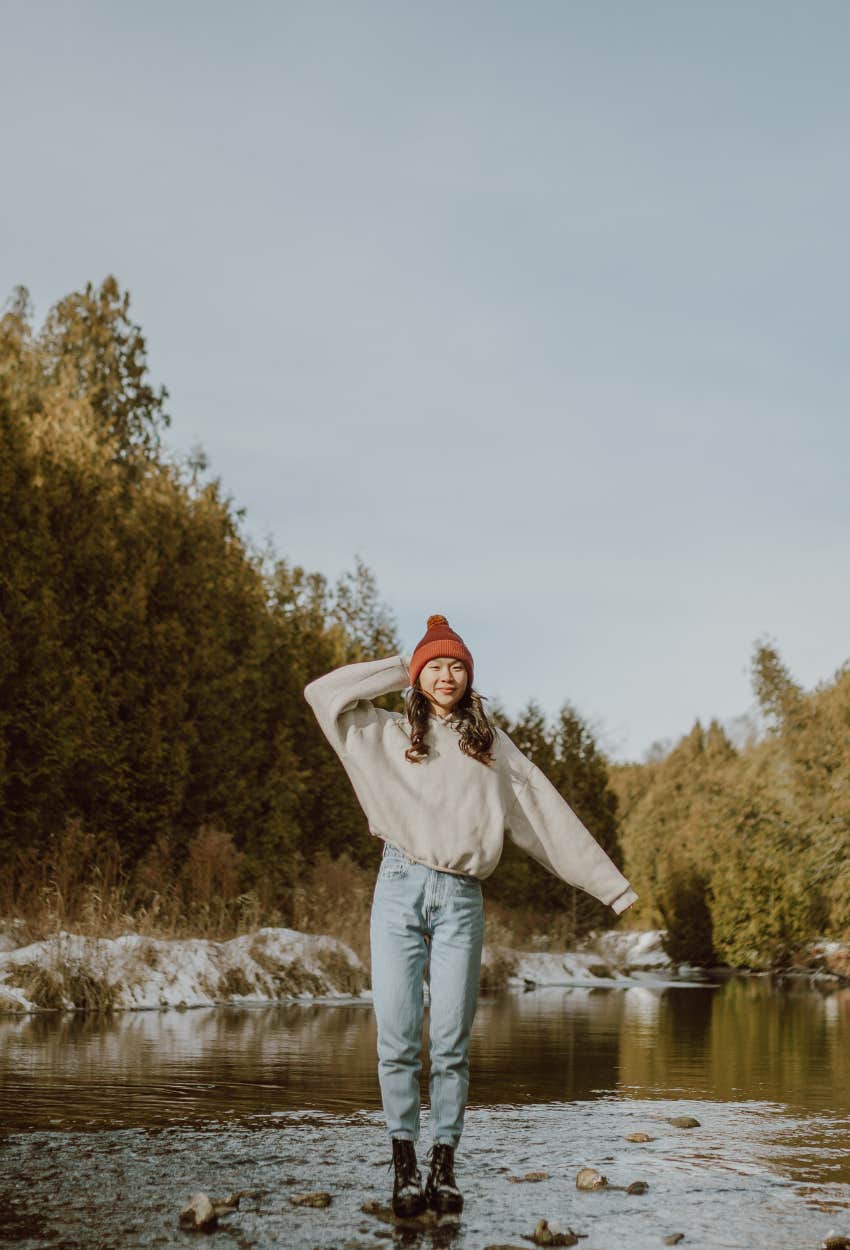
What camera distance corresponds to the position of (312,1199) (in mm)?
4617

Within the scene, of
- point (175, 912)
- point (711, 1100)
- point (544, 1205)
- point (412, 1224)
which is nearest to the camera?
point (412, 1224)

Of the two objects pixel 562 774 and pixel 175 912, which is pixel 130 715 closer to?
pixel 175 912

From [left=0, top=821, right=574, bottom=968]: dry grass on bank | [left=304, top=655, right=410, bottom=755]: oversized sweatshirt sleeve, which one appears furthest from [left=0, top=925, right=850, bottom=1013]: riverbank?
[left=304, top=655, right=410, bottom=755]: oversized sweatshirt sleeve

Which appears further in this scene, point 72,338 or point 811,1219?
point 72,338

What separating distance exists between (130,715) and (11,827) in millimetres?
4108

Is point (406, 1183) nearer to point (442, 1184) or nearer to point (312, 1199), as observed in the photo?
point (442, 1184)

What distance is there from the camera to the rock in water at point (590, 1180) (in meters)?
5.04

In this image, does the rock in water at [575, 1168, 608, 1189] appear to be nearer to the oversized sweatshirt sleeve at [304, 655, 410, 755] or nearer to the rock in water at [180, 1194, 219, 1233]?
the rock in water at [180, 1194, 219, 1233]

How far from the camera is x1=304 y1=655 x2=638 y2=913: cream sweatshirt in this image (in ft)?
16.5

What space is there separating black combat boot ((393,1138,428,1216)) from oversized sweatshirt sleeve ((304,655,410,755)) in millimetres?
1268

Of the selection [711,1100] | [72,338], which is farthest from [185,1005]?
[72,338]

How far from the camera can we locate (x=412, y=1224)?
436cm

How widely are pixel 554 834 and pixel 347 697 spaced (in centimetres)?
85

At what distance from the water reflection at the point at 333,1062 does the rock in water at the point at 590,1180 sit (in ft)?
6.75
